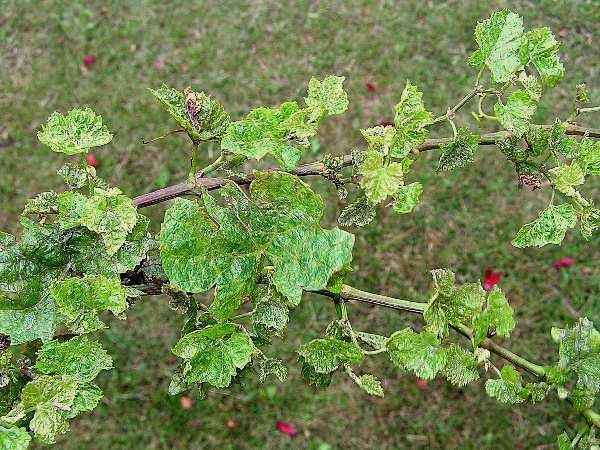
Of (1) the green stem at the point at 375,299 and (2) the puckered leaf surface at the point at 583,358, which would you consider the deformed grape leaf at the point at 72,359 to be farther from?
(2) the puckered leaf surface at the point at 583,358

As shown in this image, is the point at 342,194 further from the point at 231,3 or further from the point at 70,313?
the point at 231,3

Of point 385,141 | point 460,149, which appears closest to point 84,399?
point 385,141

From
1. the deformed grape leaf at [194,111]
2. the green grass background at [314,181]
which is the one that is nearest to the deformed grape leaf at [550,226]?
the deformed grape leaf at [194,111]

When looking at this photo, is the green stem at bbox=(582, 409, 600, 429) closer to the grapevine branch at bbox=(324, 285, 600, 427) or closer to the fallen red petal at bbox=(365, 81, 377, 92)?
the grapevine branch at bbox=(324, 285, 600, 427)

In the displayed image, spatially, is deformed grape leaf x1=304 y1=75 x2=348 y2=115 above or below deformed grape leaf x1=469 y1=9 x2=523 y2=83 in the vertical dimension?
below

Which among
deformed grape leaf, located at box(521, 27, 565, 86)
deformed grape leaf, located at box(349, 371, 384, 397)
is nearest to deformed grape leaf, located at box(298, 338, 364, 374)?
deformed grape leaf, located at box(349, 371, 384, 397)

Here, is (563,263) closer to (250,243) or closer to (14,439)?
(250,243)

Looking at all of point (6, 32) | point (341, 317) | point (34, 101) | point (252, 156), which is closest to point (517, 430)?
point (341, 317)
